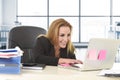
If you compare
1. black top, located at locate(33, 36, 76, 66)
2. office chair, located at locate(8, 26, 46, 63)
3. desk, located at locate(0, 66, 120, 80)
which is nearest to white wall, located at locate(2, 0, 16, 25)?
office chair, located at locate(8, 26, 46, 63)

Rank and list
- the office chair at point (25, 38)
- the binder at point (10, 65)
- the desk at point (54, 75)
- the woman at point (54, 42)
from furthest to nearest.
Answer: the office chair at point (25, 38) < the woman at point (54, 42) < the binder at point (10, 65) < the desk at point (54, 75)

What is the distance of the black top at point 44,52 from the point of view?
2.17 metres

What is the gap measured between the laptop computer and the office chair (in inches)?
33.4

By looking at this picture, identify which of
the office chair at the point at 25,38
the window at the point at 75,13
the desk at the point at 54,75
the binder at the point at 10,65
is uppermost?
the window at the point at 75,13

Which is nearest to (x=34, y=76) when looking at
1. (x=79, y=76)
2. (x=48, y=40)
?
(x=79, y=76)

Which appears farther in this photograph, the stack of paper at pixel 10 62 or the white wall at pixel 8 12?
the white wall at pixel 8 12

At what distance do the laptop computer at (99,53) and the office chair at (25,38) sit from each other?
85 cm

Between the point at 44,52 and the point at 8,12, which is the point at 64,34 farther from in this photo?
the point at 8,12

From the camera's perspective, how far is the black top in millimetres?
2166

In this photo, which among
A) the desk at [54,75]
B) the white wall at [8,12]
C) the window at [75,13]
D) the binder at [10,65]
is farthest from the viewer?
the window at [75,13]

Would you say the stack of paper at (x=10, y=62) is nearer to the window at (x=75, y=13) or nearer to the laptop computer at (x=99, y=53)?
the laptop computer at (x=99, y=53)

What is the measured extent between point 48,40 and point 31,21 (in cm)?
579

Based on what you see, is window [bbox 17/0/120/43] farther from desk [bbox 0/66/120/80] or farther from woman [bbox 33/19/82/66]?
desk [bbox 0/66/120/80]

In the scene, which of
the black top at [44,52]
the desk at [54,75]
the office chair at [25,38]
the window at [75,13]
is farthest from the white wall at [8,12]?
the desk at [54,75]
